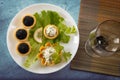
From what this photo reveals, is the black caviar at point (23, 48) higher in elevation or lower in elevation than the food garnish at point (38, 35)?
lower

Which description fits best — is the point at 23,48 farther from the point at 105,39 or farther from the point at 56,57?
the point at 105,39

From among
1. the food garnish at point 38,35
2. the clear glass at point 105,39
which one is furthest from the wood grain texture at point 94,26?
the food garnish at point 38,35

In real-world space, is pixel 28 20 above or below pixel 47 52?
above

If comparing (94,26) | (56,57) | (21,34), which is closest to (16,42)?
(21,34)

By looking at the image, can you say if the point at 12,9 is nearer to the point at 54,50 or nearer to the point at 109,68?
the point at 54,50

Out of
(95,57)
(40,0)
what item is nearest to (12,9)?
(40,0)

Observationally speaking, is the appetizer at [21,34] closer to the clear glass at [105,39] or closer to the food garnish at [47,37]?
the food garnish at [47,37]
